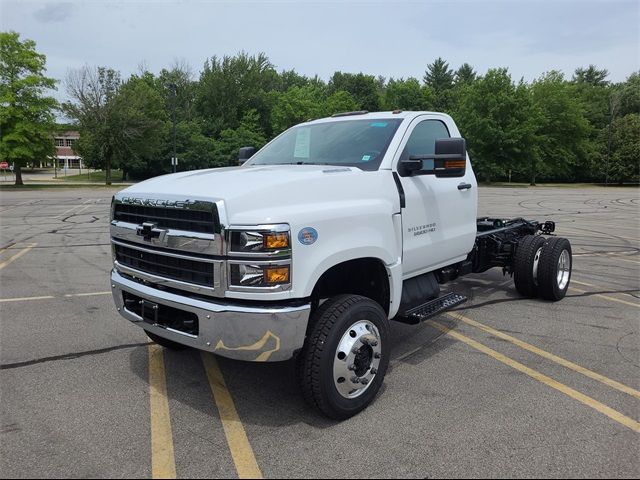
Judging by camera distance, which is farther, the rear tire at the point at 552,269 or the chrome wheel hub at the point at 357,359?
the rear tire at the point at 552,269

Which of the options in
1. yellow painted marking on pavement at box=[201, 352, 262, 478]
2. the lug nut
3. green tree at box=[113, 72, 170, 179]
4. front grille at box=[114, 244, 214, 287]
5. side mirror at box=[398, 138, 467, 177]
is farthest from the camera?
green tree at box=[113, 72, 170, 179]

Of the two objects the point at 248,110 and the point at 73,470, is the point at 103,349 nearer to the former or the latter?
the point at 73,470

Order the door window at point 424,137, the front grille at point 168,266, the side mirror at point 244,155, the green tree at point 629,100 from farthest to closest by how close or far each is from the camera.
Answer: the green tree at point 629,100
the side mirror at point 244,155
the door window at point 424,137
the front grille at point 168,266

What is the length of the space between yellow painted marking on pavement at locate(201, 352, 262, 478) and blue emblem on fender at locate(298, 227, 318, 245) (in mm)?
1314

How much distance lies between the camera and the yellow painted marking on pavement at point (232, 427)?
2838 millimetres

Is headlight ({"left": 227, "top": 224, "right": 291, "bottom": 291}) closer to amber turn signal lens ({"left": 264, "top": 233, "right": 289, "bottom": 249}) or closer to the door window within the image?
amber turn signal lens ({"left": 264, "top": 233, "right": 289, "bottom": 249})

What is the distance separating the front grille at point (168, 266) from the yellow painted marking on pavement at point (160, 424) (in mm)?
975

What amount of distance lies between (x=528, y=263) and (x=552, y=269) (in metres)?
0.29

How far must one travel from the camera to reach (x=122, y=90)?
157 ft

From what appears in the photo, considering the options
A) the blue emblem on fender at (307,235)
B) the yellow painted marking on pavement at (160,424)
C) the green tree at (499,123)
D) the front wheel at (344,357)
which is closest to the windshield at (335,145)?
the blue emblem on fender at (307,235)

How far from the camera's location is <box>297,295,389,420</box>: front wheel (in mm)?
3178

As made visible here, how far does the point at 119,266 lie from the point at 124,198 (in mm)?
574

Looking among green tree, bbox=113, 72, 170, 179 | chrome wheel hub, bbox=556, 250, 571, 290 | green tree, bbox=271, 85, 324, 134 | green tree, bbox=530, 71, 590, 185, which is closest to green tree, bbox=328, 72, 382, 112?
green tree, bbox=271, 85, 324, 134

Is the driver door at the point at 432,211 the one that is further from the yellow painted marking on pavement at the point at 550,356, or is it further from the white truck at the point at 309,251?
the yellow painted marking on pavement at the point at 550,356
